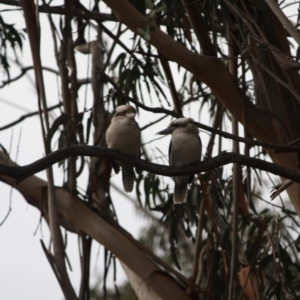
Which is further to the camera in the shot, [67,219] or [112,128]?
[67,219]

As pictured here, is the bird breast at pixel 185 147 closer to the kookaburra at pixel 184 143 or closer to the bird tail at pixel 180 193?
the kookaburra at pixel 184 143

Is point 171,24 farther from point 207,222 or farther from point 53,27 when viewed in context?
point 207,222

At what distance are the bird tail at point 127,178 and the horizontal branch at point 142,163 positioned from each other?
1.11 meters

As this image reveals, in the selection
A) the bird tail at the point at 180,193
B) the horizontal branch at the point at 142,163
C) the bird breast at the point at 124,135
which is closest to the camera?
the horizontal branch at the point at 142,163

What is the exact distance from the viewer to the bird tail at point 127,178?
3818 millimetres

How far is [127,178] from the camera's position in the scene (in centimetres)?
384

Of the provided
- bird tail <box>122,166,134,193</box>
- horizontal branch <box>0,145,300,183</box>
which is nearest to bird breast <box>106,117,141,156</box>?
bird tail <box>122,166,134,193</box>

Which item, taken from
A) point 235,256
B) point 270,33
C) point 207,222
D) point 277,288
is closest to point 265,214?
point 207,222

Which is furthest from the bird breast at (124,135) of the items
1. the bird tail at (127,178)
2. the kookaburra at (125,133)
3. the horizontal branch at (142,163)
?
the horizontal branch at (142,163)

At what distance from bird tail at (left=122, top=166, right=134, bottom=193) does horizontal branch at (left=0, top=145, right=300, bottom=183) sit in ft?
3.64

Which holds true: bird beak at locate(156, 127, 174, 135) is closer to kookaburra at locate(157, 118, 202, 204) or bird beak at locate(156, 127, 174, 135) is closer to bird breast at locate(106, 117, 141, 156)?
kookaburra at locate(157, 118, 202, 204)

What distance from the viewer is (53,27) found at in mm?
4328

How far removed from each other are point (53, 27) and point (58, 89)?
0.36 meters

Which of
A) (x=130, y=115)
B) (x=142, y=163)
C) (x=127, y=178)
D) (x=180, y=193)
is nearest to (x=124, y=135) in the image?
(x=130, y=115)
